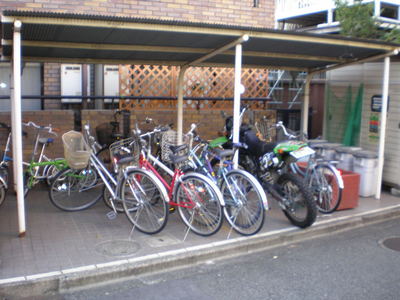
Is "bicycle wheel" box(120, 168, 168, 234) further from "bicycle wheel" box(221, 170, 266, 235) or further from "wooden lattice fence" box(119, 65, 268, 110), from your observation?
"wooden lattice fence" box(119, 65, 268, 110)

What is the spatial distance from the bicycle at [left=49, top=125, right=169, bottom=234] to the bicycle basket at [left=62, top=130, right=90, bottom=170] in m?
0.19

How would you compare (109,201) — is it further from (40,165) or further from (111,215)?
(40,165)

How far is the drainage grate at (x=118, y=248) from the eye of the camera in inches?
185

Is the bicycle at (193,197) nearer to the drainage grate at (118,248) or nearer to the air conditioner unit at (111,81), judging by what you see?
the drainage grate at (118,248)

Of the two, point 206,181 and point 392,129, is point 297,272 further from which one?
point 392,129

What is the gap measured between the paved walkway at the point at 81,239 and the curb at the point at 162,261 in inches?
1.3

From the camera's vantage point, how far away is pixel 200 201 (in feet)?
17.1

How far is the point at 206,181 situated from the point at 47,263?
1.87 m

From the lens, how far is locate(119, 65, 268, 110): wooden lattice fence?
837 centimetres

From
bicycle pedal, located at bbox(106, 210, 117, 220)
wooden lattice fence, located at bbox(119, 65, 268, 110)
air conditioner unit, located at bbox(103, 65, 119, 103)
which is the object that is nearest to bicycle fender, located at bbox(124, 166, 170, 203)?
bicycle pedal, located at bbox(106, 210, 117, 220)

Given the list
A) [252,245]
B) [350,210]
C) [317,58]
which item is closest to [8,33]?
[252,245]

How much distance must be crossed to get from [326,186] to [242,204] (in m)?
1.59

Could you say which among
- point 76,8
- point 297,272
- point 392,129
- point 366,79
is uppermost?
point 76,8

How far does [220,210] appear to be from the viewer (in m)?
5.00
